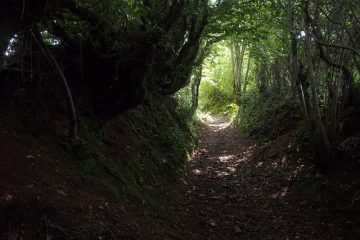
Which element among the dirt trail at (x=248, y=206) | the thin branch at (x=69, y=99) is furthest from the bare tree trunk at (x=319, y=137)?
the thin branch at (x=69, y=99)

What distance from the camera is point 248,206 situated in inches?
308

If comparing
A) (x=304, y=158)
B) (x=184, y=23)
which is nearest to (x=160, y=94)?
(x=184, y=23)

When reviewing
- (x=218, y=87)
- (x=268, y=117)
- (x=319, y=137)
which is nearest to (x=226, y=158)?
(x=268, y=117)

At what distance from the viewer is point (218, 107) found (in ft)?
109

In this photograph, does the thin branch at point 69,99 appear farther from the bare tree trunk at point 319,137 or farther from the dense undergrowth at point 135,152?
the bare tree trunk at point 319,137

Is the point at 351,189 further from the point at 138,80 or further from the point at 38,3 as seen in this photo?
the point at 38,3

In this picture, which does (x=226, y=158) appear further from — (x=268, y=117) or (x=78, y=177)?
(x=78, y=177)

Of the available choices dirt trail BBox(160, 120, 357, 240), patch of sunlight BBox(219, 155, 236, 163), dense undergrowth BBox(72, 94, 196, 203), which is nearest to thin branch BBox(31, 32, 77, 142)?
dense undergrowth BBox(72, 94, 196, 203)

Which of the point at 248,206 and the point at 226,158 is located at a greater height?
the point at 226,158

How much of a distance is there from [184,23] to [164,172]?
4974mm

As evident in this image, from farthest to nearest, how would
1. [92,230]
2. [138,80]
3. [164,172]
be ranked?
[164,172] < [138,80] < [92,230]

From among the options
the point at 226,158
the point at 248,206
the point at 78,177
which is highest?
the point at 226,158

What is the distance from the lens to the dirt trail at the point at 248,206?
6316mm

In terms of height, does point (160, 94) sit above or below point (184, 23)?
below
